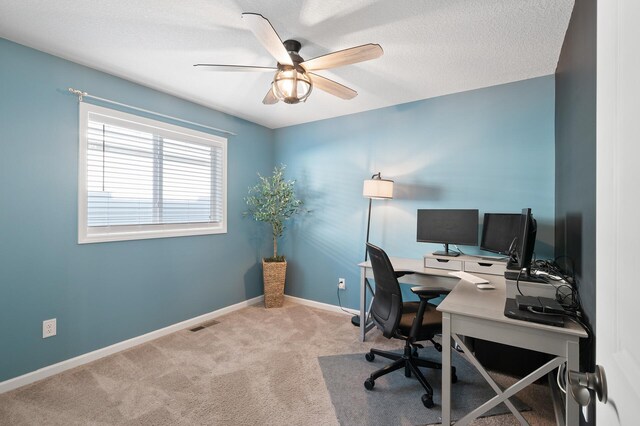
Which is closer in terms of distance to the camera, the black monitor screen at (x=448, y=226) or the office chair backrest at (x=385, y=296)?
the office chair backrest at (x=385, y=296)

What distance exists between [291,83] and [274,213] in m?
1.99

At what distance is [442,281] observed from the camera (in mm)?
2547

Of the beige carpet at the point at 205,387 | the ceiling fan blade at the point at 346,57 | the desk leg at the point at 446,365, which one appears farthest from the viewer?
the beige carpet at the point at 205,387

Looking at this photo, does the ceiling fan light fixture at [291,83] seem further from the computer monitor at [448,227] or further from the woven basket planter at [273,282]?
the woven basket planter at [273,282]

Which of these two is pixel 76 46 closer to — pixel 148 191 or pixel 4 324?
pixel 148 191

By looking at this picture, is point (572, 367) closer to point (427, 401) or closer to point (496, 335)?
point (496, 335)

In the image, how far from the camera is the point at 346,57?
1.78m

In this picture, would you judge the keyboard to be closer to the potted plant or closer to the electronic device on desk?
the electronic device on desk

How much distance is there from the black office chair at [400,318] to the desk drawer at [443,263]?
49 centimetres

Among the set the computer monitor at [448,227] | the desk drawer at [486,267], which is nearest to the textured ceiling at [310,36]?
the computer monitor at [448,227]

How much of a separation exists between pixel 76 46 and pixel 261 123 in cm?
211

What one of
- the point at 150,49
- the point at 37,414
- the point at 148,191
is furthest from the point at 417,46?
the point at 37,414

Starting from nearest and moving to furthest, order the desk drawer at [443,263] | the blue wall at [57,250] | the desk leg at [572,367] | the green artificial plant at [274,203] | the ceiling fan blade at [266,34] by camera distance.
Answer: the desk leg at [572,367] < the ceiling fan blade at [266,34] < the blue wall at [57,250] < the desk drawer at [443,263] < the green artificial plant at [274,203]

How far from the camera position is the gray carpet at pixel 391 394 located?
1.80m
